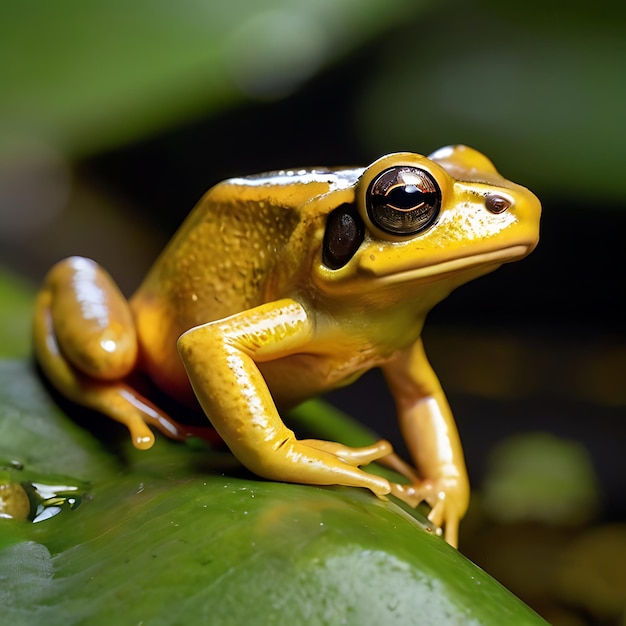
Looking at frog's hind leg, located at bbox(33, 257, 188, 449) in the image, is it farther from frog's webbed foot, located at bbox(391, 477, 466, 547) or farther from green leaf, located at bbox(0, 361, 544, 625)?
frog's webbed foot, located at bbox(391, 477, 466, 547)

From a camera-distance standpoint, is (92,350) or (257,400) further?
(92,350)

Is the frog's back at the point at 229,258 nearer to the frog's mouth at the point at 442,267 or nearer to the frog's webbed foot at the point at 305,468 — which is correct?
the frog's mouth at the point at 442,267

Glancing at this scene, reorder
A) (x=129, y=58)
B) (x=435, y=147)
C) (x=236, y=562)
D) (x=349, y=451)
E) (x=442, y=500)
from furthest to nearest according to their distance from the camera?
(x=435, y=147) < (x=129, y=58) < (x=442, y=500) < (x=349, y=451) < (x=236, y=562)

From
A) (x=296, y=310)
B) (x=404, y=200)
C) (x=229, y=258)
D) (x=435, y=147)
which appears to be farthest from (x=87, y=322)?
(x=435, y=147)

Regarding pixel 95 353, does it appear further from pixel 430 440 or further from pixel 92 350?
pixel 430 440

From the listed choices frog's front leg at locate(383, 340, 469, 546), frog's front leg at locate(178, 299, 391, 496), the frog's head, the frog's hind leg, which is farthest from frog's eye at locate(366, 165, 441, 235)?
the frog's hind leg

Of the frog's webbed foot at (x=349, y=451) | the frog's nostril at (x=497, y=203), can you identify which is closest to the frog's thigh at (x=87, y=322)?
the frog's webbed foot at (x=349, y=451)

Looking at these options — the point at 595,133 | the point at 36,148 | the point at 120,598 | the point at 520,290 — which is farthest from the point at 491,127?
the point at 120,598
